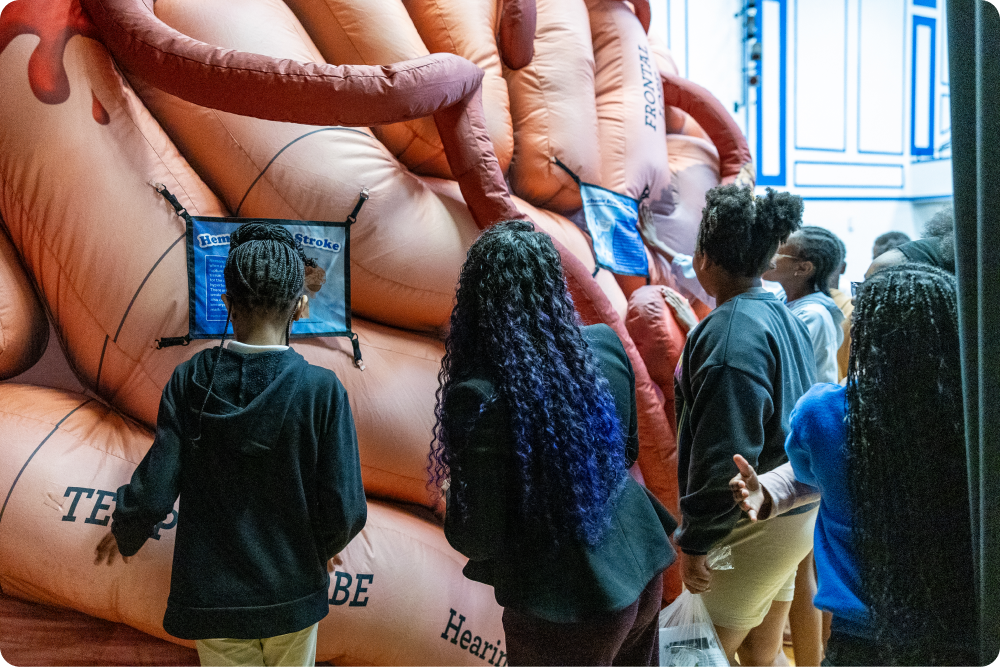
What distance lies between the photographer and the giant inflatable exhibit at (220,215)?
1.42 m

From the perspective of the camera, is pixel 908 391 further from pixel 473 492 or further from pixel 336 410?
pixel 336 410

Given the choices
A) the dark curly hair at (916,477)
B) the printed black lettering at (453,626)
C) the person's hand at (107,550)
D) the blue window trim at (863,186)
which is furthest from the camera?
the blue window trim at (863,186)

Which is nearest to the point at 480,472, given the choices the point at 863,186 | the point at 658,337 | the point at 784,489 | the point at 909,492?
the point at 784,489

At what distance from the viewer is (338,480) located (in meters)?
1.19

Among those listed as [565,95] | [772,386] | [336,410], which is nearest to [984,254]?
[772,386]

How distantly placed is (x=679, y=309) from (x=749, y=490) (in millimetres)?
989

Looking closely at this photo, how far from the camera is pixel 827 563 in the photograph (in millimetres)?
1082

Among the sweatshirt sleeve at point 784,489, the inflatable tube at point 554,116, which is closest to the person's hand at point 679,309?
the inflatable tube at point 554,116

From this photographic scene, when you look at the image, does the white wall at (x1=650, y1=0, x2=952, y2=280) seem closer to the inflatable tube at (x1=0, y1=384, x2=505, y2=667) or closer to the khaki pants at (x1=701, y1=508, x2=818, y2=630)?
the khaki pants at (x1=701, y1=508, x2=818, y2=630)

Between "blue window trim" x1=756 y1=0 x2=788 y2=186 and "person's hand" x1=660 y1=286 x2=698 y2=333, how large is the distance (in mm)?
1556

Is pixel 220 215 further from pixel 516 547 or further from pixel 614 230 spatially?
pixel 614 230

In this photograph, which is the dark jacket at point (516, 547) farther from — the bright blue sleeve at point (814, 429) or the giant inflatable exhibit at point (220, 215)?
the giant inflatable exhibit at point (220, 215)

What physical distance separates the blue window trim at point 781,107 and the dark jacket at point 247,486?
276 centimetres

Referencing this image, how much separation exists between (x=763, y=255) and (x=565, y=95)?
3.07ft
